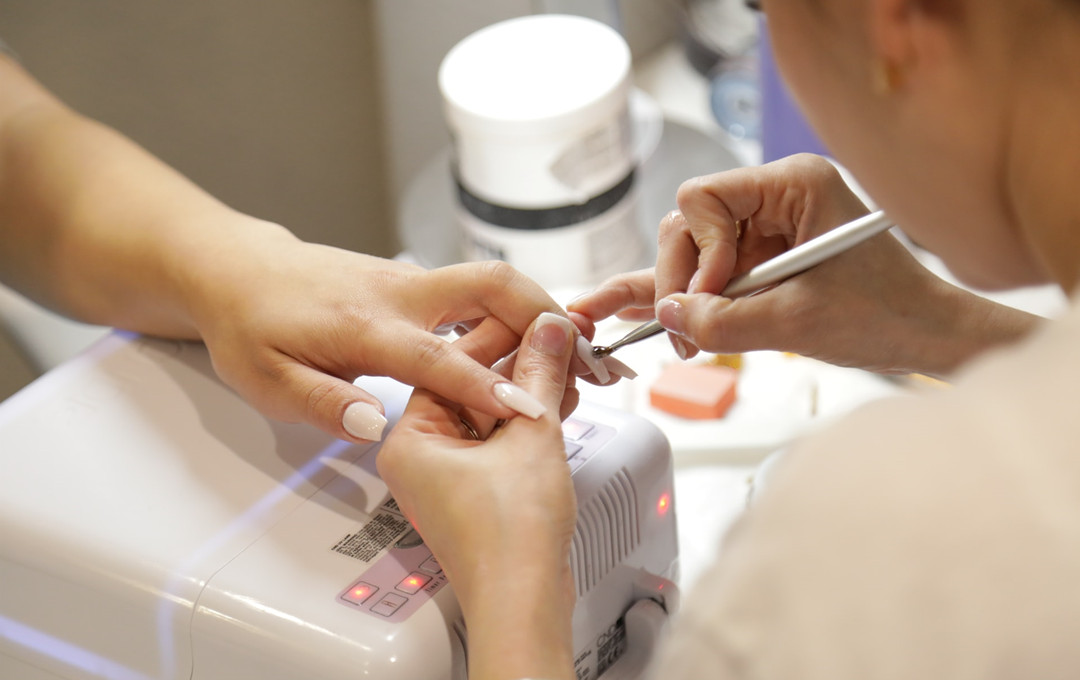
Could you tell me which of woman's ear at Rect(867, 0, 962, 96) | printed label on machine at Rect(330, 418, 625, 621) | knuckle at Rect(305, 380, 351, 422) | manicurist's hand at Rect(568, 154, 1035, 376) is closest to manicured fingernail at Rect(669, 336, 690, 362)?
manicurist's hand at Rect(568, 154, 1035, 376)

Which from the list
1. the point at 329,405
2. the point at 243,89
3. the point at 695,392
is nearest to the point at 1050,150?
the point at 329,405

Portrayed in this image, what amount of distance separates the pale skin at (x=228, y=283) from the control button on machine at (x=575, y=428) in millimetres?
55

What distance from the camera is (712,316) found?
58 cm

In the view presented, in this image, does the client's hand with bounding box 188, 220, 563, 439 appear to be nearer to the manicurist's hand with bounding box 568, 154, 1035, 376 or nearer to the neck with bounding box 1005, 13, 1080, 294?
the manicurist's hand with bounding box 568, 154, 1035, 376

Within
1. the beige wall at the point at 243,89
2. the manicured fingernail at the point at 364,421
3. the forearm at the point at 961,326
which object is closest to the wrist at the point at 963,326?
the forearm at the point at 961,326

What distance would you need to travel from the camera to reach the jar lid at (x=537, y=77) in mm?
799

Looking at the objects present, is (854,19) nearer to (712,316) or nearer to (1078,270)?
(1078,270)

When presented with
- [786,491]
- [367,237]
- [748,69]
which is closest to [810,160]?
[786,491]

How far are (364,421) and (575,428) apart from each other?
0.12 meters

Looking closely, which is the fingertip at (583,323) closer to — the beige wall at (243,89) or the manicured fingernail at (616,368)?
the manicured fingernail at (616,368)

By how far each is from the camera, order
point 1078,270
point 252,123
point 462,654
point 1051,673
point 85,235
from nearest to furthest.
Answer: point 1051,673 → point 1078,270 → point 462,654 → point 85,235 → point 252,123

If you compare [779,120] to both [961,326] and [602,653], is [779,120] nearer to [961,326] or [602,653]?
[961,326]

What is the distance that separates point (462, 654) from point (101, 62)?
2.37 feet

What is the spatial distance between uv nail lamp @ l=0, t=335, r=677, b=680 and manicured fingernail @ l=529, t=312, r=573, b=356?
48 millimetres
